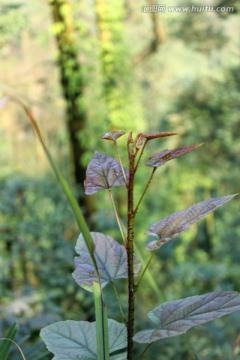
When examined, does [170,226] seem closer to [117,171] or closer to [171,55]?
[117,171]

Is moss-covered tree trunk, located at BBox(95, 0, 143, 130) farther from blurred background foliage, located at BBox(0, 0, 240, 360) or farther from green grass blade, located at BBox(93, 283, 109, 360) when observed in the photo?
green grass blade, located at BBox(93, 283, 109, 360)

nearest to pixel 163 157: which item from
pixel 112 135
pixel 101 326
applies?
pixel 112 135

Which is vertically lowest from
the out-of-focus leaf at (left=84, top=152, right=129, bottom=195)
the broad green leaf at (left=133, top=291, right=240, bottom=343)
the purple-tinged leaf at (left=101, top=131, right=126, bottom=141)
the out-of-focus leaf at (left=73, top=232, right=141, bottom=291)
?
the broad green leaf at (left=133, top=291, right=240, bottom=343)

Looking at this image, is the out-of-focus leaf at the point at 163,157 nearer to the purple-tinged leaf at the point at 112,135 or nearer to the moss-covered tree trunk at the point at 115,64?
the purple-tinged leaf at the point at 112,135

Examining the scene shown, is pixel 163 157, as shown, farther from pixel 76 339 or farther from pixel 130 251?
pixel 76 339

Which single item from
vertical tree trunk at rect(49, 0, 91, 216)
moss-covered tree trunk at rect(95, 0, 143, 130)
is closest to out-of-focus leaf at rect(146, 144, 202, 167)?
vertical tree trunk at rect(49, 0, 91, 216)

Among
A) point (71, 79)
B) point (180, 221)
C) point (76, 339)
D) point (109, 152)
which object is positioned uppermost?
point (180, 221)

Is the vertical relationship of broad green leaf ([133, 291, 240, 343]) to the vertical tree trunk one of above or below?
above
